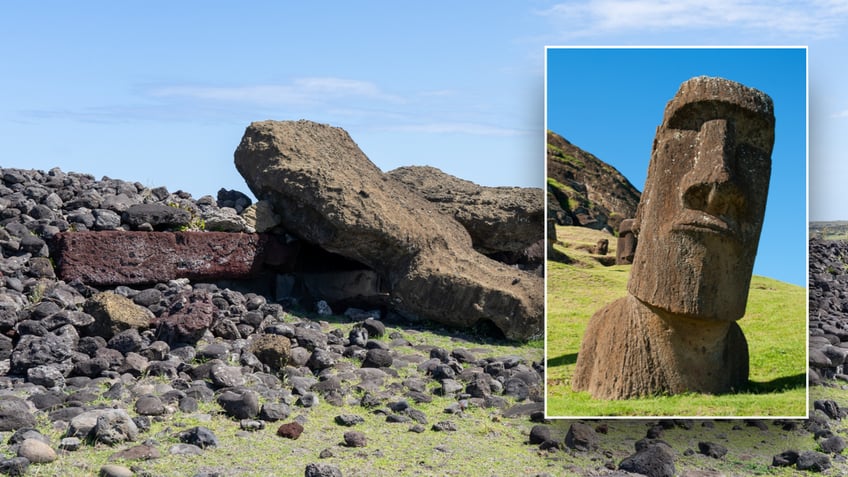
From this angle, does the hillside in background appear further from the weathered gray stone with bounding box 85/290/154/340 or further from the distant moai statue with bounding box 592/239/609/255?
the weathered gray stone with bounding box 85/290/154/340

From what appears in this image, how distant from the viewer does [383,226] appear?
35.7 ft

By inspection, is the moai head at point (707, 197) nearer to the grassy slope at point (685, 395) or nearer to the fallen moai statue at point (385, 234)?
the grassy slope at point (685, 395)

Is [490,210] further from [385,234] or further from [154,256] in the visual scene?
[154,256]

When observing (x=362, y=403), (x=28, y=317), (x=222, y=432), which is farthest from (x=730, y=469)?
(x=28, y=317)

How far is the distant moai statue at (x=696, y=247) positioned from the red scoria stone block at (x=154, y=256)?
524 centimetres

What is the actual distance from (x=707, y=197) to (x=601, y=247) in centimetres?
93

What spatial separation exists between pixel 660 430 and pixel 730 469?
0.63 meters

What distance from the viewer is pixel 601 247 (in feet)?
23.3

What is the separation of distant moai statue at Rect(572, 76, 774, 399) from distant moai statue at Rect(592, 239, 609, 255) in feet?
0.94

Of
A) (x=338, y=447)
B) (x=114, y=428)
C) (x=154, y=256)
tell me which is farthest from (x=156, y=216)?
(x=338, y=447)

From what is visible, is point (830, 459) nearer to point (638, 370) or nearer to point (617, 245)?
point (638, 370)

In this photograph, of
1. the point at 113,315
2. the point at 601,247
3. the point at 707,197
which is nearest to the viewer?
the point at 707,197

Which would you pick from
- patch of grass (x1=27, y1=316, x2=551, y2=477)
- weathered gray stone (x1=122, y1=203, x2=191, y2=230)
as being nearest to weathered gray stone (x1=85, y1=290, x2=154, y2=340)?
patch of grass (x1=27, y1=316, x2=551, y2=477)

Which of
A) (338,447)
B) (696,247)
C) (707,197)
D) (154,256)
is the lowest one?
(338,447)
